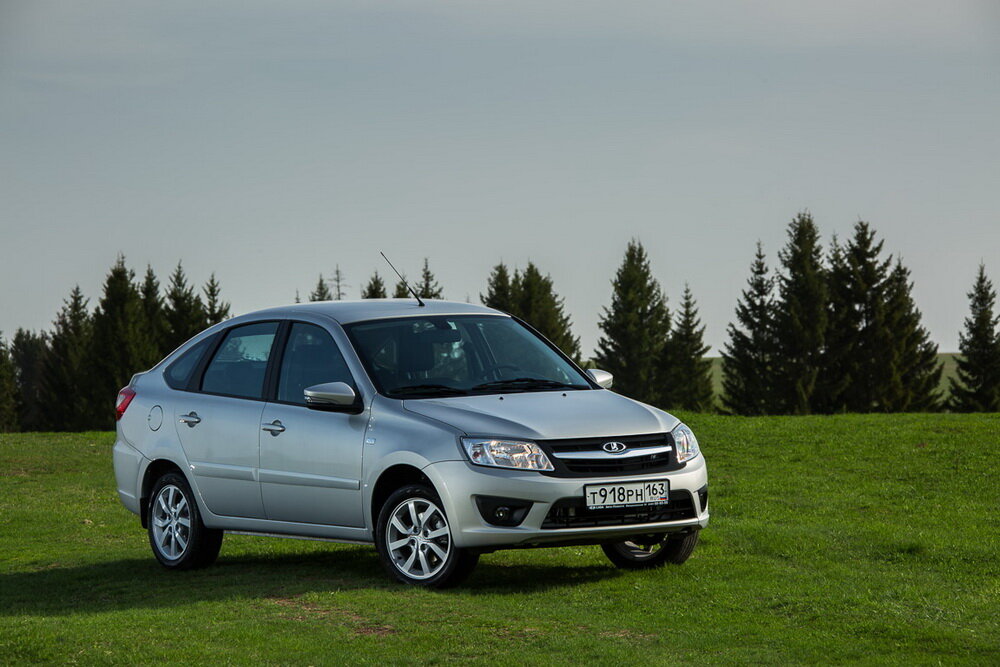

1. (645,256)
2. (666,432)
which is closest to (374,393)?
(666,432)

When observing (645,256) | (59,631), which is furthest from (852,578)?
(645,256)

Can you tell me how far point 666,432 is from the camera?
29.6 feet

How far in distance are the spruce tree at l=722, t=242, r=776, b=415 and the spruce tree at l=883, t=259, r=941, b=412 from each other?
298 inches

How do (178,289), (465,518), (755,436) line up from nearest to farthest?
1. (465,518)
2. (755,436)
3. (178,289)

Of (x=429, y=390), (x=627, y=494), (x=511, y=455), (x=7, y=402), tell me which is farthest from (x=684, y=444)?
(x=7, y=402)

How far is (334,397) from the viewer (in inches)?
362

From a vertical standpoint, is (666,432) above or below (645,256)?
below

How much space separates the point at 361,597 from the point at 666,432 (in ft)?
7.40

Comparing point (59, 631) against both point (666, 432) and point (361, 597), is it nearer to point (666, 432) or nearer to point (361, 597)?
point (361, 597)

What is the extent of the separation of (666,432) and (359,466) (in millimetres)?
2071

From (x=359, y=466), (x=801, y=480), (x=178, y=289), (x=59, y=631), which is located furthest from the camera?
(x=178, y=289)

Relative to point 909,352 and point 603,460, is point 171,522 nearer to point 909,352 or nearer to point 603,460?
point 603,460

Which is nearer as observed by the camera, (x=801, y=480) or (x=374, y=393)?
(x=374, y=393)

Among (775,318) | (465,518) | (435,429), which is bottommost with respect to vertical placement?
(465,518)
